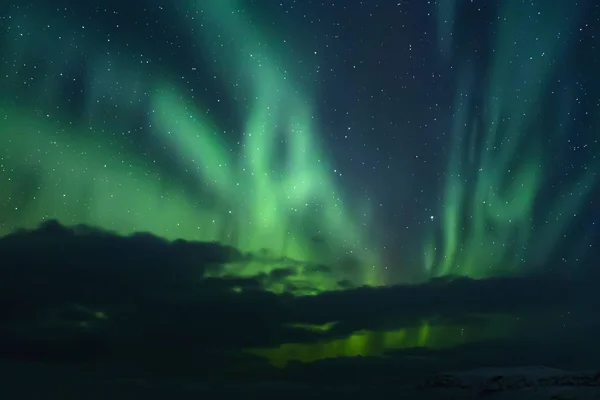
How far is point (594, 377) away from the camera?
197 metres

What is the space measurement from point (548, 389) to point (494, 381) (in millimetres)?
18215

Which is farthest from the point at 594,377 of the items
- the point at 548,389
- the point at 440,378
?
the point at 440,378

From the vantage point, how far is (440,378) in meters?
187

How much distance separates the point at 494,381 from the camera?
187625 millimetres

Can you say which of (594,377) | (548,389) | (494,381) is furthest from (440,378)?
(594,377)

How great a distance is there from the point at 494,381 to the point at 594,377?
115 feet

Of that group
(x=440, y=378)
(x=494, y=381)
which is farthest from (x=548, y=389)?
(x=440, y=378)

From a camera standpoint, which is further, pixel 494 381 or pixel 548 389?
pixel 494 381

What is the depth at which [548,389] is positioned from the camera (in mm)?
172625

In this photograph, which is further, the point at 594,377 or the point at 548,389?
the point at 594,377

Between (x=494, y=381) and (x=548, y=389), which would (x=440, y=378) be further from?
(x=548, y=389)

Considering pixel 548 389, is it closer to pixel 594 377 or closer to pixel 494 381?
pixel 494 381

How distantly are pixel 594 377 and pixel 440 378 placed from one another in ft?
167

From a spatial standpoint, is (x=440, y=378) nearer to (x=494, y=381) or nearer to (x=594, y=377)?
(x=494, y=381)
